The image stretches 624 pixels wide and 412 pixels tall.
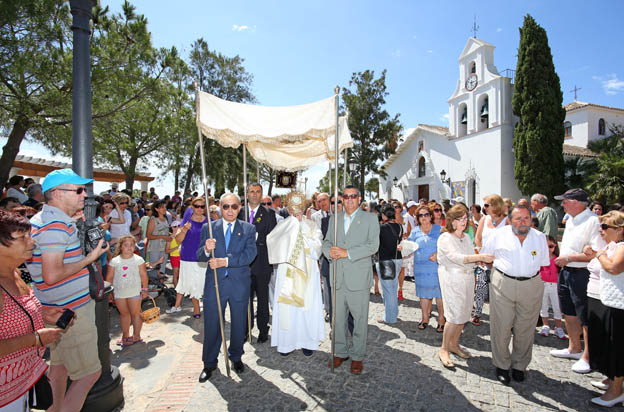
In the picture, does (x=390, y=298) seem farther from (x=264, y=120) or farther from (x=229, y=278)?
(x=264, y=120)

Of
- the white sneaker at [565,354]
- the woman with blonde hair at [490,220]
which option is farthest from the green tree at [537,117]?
the white sneaker at [565,354]

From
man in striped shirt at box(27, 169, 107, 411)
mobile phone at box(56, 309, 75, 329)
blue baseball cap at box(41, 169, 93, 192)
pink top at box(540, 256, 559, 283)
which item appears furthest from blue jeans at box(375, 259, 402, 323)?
blue baseball cap at box(41, 169, 93, 192)

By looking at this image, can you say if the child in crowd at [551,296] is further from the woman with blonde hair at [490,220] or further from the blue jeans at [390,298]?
the blue jeans at [390,298]

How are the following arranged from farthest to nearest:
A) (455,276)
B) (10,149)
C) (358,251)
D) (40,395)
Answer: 1. (10,149)
2. (455,276)
3. (358,251)
4. (40,395)

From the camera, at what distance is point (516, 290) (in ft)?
12.1

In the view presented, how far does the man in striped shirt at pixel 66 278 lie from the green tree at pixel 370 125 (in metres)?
30.3

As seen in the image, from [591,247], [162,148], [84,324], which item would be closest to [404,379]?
[591,247]

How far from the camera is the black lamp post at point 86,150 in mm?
3068

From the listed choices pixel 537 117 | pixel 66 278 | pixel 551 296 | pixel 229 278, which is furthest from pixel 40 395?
pixel 537 117

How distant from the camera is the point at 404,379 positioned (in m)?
3.84

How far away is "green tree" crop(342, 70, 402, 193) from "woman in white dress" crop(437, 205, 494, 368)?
28028mm

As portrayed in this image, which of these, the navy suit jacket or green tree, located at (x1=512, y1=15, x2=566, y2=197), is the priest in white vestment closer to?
the navy suit jacket

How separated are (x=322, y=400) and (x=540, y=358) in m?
3.11

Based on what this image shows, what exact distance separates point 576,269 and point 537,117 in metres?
21.7
